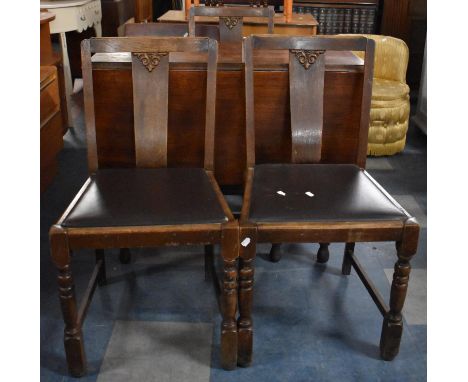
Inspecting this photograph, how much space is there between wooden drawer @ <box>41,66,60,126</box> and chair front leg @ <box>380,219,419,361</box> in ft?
5.75

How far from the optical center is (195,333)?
1.69 metres

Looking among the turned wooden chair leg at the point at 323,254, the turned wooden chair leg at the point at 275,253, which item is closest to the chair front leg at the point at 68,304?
the turned wooden chair leg at the point at 275,253

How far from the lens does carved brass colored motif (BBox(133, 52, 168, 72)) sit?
5.39ft

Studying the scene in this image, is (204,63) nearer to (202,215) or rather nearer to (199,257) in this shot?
(202,215)

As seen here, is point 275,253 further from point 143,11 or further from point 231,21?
point 143,11

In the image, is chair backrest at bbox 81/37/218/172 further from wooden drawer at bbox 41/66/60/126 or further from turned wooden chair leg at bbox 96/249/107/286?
wooden drawer at bbox 41/66/60/126

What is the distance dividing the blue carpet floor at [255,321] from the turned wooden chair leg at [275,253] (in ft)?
0.07

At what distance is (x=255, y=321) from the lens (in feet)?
5.75

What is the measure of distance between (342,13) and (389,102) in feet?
6.04

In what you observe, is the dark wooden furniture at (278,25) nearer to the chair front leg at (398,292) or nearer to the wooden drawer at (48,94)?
the wooden drawer at (48,94)

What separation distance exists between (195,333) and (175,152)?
0.62m

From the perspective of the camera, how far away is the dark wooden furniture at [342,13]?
4.56 meters


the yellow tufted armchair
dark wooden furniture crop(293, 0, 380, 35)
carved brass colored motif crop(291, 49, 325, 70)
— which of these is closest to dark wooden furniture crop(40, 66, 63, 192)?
carved brass colored motif crop(291, 49, 325, 70)

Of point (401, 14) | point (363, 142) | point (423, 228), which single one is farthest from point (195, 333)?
point (401, 14)
